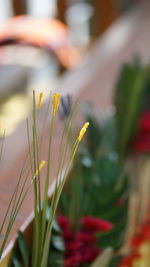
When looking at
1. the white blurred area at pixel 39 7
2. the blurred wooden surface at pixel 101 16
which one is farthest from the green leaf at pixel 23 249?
the white blurred area at pixel 39 7

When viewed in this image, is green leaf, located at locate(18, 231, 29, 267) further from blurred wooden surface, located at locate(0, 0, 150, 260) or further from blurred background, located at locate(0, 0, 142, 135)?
blurred background, located at locate(0, 0, 142, 135)

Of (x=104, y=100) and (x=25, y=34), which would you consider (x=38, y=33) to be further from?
(x=104, y=100)

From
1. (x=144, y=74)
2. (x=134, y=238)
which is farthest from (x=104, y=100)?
(x=134, y=238)

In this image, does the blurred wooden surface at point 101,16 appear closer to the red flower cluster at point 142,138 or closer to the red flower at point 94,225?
the red flower cluster at point 142,138

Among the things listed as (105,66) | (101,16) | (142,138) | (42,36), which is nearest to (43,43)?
(42,36)

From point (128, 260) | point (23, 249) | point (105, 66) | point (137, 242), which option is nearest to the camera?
point (23, 249)

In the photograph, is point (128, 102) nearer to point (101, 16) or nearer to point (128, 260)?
point (128, 260)

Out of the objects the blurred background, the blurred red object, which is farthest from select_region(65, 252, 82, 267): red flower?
the blurred red object
